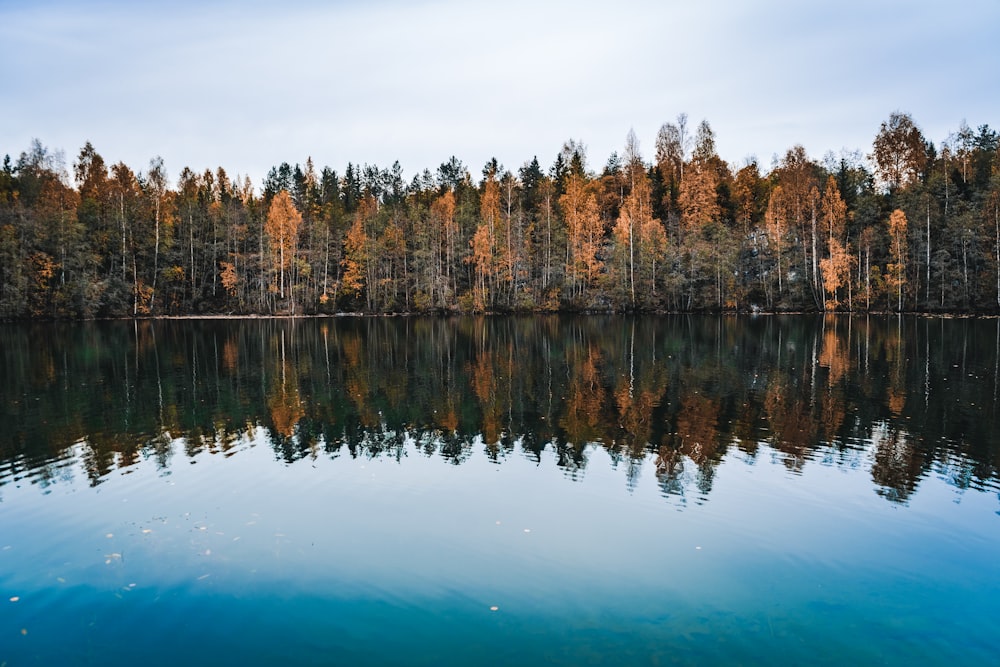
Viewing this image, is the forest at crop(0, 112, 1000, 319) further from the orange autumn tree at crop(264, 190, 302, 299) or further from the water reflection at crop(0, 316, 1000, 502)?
the water reflection at crop(0, 316, 1000, 502)

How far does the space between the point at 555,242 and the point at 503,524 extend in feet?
240

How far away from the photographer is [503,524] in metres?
10.4

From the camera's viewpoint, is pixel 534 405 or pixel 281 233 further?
pixel 281 233

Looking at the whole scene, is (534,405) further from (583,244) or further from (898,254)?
(898,254)

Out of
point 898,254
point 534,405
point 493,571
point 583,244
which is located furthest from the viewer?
point 583,244

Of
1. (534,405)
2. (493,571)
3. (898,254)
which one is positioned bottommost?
(493,571)

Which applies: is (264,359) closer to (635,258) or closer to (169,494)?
(169,494)

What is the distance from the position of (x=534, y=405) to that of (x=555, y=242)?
207 ft

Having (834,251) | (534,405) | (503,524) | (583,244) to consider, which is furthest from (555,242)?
(503,524)

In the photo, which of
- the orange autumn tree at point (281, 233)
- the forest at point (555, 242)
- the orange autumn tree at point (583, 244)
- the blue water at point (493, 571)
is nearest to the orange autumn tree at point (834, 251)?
the forest at point (555, 242)

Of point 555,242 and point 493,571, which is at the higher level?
point 555,242

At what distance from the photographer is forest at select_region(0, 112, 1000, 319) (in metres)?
69.7

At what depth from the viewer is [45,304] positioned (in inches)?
2749

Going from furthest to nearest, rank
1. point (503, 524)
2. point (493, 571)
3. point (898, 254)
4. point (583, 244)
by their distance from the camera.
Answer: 1. point (583, 244)
2. point (898, 254)
3. point (503, 524)
4. point (493, 571)
